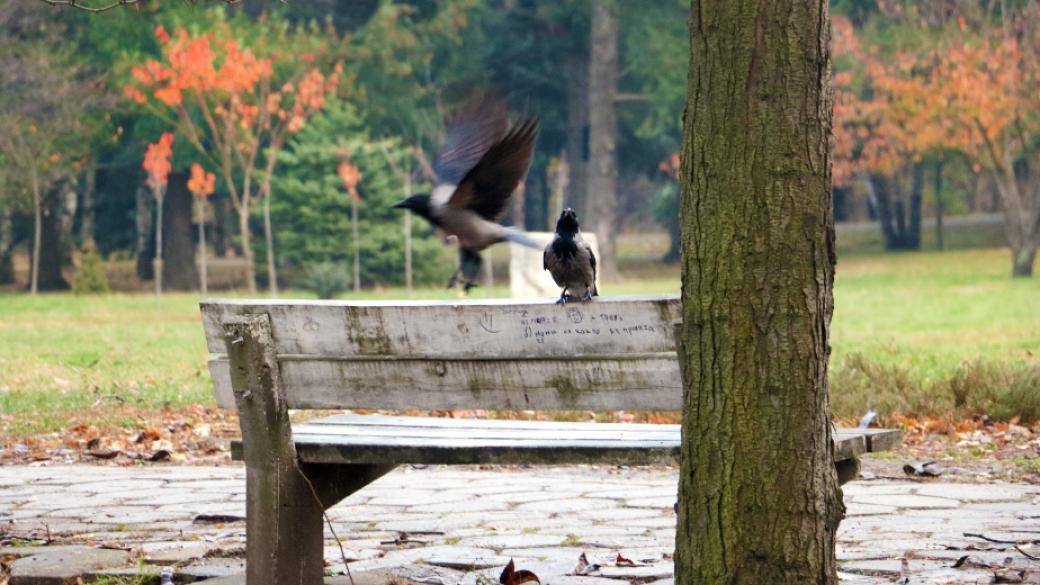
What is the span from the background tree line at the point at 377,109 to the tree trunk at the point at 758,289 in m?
23.9

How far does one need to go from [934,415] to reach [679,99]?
27961mm

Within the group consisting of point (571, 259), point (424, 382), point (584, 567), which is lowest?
point (584, 567)

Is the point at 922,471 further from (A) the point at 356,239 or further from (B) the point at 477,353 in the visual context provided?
(A) the point at 356,239

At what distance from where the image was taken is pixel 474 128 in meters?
7.12

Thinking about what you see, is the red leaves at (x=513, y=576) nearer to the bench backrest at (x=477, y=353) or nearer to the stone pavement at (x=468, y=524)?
the stone pavement at (x=468, y=524)

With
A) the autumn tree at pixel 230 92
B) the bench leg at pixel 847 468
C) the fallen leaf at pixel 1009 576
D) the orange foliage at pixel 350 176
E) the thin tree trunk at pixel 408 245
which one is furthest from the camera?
the orange foliage at pixel 350 176

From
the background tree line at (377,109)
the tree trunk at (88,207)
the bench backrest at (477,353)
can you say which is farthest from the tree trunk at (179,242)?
the bench backrest at (477,353)

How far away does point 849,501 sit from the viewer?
5.99 metres

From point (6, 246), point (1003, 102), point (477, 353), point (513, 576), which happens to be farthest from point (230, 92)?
point (477, 353)

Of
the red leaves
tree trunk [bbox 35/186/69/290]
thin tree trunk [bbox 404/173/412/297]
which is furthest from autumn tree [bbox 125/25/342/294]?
the red leaves

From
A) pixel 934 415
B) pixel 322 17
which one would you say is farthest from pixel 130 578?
pixel 322 17

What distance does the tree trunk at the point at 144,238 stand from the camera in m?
41.0

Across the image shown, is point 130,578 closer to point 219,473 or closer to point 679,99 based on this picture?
point 219,473

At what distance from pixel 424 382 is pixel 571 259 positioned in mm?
1500
